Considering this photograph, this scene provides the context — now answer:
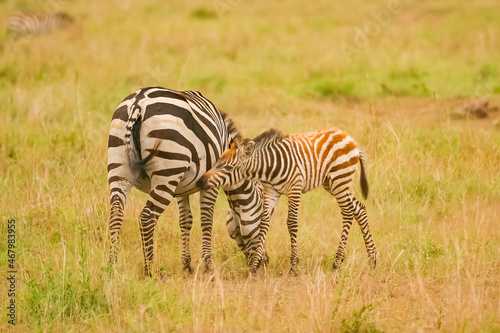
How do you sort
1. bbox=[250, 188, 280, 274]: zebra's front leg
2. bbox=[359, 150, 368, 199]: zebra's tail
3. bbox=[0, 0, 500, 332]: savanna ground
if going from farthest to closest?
bbox=[359, 150, 368, 199]: zebra's tail → bbox=[250, 188, 280, 274]: zebra's front leg → bbox=[0, 0, 500, 332]: savanna ground

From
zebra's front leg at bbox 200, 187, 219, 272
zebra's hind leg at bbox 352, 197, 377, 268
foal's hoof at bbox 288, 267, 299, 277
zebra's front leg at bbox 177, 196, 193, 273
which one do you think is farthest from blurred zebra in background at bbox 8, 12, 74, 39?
foal's hoof at bbox 288, 267, 299, 277

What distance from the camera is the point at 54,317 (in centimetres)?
443

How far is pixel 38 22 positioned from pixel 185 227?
1311 cm

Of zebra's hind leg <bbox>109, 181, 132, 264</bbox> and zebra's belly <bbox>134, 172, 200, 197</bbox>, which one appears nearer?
zebra's hind leg <bbox>109, 181, 132, 264</bbox>

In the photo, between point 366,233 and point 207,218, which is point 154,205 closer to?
point 207,218

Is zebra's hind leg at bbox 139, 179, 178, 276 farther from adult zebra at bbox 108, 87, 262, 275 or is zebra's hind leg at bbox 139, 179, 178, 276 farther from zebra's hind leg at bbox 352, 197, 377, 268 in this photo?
zebra's hind leg at bbox 352, 197, 377, 268

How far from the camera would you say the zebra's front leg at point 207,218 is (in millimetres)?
5641

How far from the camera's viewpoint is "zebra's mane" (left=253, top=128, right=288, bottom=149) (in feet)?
18.5

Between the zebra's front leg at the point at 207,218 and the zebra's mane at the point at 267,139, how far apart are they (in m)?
0.55

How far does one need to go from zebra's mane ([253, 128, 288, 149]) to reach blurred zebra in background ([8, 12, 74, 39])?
11917 millimetres

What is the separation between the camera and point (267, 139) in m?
5.72

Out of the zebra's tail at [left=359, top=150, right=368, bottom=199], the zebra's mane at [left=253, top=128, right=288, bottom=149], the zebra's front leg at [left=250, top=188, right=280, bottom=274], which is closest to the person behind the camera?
the zebra's front leg at [left=250, top=188, right=280, bottom=274]

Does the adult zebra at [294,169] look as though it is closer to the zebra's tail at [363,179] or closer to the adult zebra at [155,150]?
the zebra's tail at [363,179]

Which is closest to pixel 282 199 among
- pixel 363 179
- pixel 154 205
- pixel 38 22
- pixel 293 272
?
pixel 363 179
